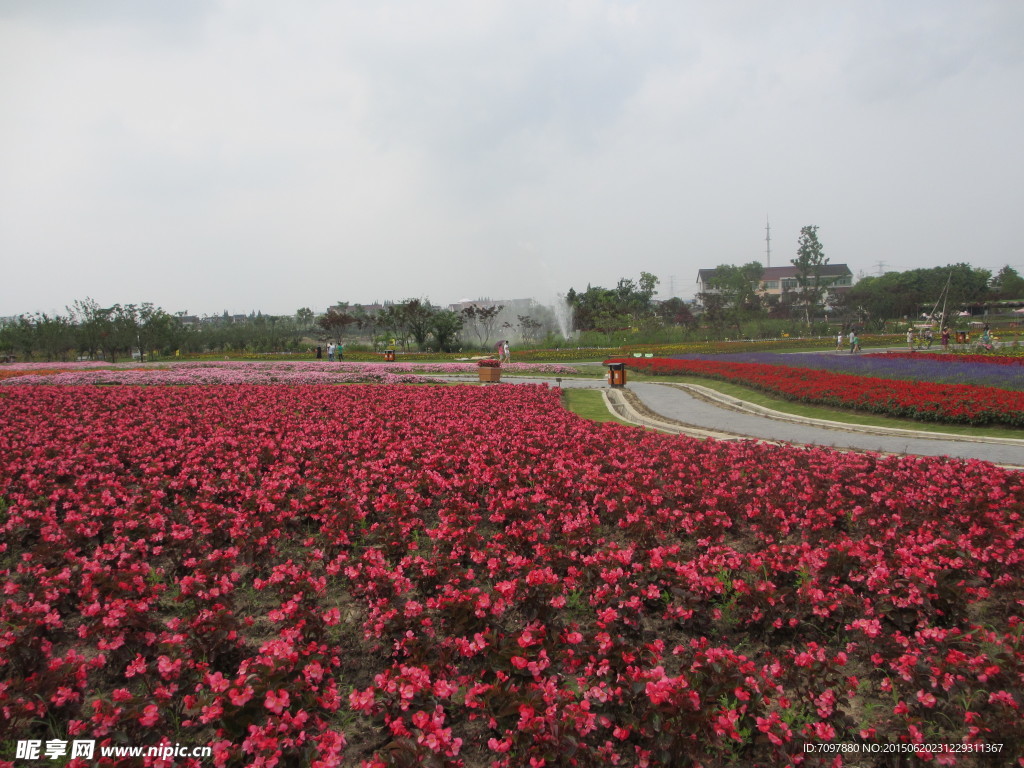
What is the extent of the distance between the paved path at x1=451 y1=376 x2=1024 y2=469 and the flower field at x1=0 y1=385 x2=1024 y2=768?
2.97 meters

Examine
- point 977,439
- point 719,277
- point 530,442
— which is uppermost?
point 719,277

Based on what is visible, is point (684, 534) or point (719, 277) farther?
point (719, 277)

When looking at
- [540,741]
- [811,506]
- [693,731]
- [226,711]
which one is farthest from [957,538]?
[226,711]

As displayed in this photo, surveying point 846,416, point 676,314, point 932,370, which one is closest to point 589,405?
point 846,416

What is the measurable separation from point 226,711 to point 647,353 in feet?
111

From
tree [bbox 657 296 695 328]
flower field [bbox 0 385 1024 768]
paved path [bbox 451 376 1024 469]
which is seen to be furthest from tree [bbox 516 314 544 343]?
flower field [bbox 0 385 1024 768]

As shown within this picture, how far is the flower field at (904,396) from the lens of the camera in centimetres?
1081

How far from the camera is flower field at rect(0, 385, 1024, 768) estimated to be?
2600 mm

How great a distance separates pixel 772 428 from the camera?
36.6 ft

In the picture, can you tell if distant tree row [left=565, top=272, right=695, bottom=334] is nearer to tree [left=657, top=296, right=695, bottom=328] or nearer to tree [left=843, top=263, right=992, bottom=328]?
tree [left=657, top=296, right=695, bottom=328]

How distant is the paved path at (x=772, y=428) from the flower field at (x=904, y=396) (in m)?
1.26

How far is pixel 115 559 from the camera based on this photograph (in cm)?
430

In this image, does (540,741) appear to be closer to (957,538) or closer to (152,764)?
(152,764)

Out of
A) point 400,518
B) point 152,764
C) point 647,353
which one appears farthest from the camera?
point 647,353
